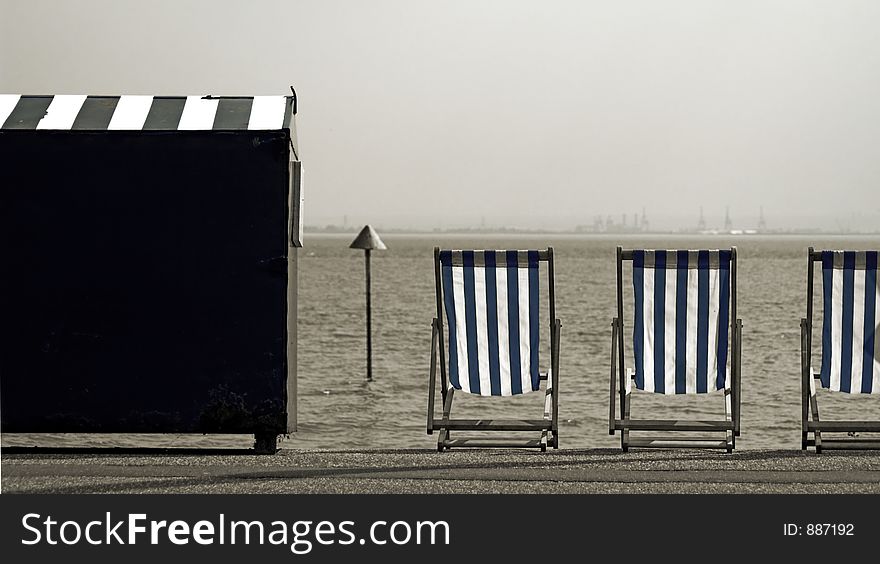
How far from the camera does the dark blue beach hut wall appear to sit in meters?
5.67

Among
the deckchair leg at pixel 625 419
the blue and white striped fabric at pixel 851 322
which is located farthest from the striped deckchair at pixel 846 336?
the deckchair leg at pixel 625 419

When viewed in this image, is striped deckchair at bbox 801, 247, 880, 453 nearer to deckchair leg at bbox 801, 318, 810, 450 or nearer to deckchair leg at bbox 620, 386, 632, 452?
deckchair leg at bbox 801, 318, 810, 450

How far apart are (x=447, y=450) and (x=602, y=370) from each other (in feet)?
56.2

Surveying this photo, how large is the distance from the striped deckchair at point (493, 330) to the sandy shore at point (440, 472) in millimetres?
303

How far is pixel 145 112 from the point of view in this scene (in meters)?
5.83

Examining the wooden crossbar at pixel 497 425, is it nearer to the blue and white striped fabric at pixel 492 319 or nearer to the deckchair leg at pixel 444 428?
the deckchair leg at pixel 444 428

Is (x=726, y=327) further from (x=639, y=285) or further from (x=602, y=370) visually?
(x=602, y=370)

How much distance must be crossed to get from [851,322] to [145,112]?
11.3ft

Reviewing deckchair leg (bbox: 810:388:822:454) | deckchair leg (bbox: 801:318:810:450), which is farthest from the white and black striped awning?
deckchair leg (bbox: 810:388:822:454)

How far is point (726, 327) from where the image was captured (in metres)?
6.07

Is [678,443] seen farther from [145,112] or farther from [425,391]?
[425,391]

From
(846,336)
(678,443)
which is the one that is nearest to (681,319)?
(678,443)

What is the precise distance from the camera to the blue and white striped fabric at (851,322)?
5.91m
